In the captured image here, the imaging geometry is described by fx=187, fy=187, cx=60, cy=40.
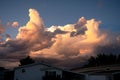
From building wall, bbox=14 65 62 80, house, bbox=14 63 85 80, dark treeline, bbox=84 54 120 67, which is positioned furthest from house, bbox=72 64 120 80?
dark treeline, bbox=84 54 120 67

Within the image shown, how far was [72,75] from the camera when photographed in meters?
40.2

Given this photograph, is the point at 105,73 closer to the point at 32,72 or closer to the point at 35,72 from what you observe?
the point at 35,72

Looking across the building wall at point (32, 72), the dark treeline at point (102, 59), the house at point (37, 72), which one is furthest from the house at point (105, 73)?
the dark treeline at point (102, 59)

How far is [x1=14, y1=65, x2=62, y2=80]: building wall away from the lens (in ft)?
123

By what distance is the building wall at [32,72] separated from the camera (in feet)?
123

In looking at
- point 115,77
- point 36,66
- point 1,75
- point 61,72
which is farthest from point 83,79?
point 1,75

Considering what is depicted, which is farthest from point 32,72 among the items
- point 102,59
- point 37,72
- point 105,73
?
point 102,59

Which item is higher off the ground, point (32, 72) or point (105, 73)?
point (32, 72)

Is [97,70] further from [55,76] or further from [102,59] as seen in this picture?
[102,59]

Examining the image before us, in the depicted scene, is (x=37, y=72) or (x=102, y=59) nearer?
(x=37, y=72)

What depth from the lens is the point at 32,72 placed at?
37.6m

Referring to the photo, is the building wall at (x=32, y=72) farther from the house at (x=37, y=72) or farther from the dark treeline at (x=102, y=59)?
the dark treeline at (x=102, y=59)

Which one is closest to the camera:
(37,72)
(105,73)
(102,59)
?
(105,73)

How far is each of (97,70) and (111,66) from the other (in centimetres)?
359
